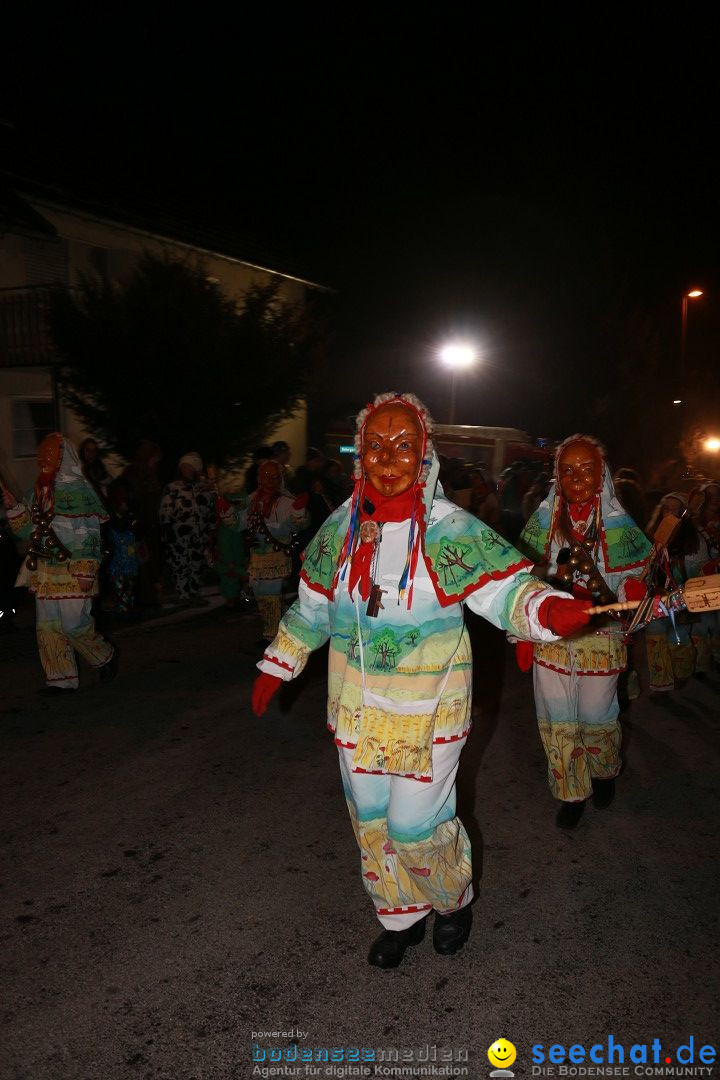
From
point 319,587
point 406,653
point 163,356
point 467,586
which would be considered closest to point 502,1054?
point 406,653

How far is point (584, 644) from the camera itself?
4582 mm

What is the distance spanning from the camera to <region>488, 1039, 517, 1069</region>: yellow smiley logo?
290 cm

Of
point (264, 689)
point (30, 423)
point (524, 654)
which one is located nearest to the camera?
point (264, 689)

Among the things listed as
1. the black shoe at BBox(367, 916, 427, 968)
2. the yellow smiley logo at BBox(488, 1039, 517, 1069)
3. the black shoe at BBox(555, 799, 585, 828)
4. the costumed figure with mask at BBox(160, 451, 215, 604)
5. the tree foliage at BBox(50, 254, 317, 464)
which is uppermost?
the tree foliage at BBox(50, 254, 317, 464)

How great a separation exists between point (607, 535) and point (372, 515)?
1.88 m

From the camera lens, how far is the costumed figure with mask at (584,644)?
463 centimetres

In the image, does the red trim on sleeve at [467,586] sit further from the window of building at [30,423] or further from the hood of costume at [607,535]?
the window of building at [30,423]

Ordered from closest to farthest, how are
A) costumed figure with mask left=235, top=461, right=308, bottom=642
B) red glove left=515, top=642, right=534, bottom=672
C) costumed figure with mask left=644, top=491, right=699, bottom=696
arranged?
red glove left=515, top=642, right=534, bottom=672
costumed figure with mask left=644, top=491, right=699, bottom=696
costumed figure with mask left=235, top=461, right=308, bottom=642

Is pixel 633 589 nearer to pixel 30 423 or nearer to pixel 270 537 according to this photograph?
pixel 270 537

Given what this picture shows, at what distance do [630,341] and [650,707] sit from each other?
30.2 m

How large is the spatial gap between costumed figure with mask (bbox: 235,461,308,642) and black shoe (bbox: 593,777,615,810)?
4323mm

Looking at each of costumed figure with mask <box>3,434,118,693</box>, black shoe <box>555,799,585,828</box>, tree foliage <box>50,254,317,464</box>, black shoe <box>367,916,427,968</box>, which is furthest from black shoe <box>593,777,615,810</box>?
tree foliage <box>50,254,317,464</box>

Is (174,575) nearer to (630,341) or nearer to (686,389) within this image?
(630,341)

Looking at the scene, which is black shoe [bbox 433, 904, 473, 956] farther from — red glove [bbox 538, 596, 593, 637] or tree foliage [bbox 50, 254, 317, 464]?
tree foliage [bbox 50, 254, 317, 464]
